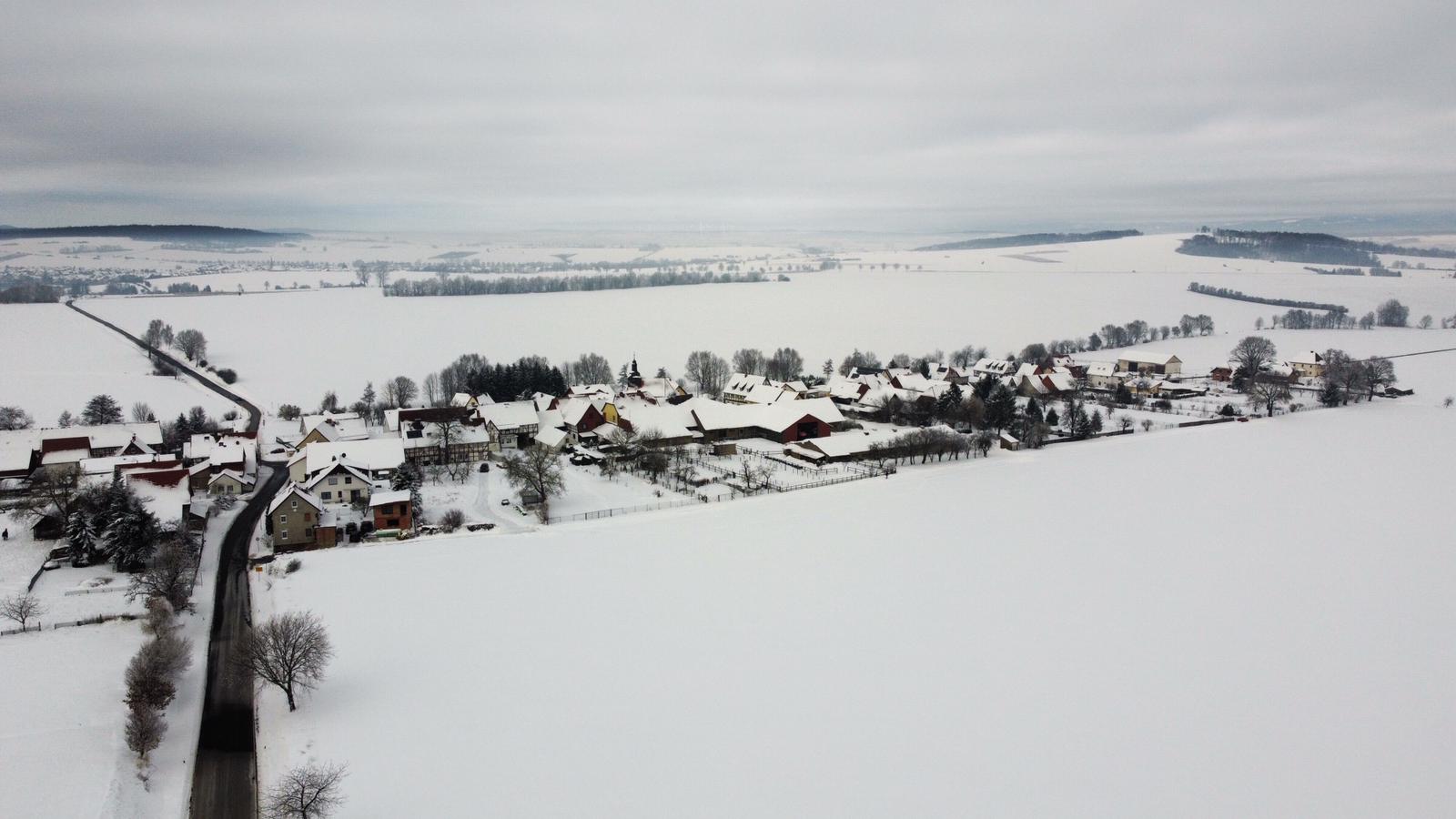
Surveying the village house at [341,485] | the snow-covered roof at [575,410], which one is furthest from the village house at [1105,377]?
the village house at [341,485]

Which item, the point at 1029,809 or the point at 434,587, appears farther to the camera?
the point at 434,587

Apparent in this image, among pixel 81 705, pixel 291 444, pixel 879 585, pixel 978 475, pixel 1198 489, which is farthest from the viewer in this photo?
pixel 291 444

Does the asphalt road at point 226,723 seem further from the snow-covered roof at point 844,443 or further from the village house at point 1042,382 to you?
the village house at point 1042,382

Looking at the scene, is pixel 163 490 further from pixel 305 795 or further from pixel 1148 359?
pixel 1148 359

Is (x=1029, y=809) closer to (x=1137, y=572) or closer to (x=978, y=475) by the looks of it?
(x=1137, y=572)

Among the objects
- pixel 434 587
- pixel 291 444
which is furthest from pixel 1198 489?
pixel 291 444

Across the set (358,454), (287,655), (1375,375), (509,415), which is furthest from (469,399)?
(1375,375)
